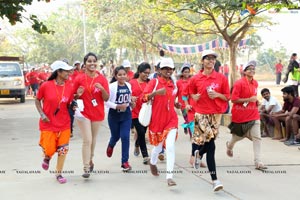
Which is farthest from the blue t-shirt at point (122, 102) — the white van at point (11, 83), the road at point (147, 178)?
the white van at point (11, 83)

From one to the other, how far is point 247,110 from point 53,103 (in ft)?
9.27

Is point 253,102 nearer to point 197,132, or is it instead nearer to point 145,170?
point 197,132

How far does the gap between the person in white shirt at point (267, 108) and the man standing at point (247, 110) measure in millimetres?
2523

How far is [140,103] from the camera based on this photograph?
744 cm

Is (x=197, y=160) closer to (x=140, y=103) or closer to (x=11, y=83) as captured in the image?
(x=140, y=103)

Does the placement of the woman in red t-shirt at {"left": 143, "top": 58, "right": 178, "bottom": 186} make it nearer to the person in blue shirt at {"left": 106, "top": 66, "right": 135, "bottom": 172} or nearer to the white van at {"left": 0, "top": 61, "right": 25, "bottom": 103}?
the person in blue shirt at {"left": 106, "top": 66, "right": 135, "bottom": 172}

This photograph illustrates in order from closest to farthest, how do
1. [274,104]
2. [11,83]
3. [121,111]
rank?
[121,111]
[274,104]
[11,83]

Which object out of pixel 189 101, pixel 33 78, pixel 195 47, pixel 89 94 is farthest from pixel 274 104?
pixel 195 47

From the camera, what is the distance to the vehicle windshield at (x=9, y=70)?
2064 centimetres

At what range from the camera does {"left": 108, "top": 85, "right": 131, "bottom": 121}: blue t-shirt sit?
6.64 meters

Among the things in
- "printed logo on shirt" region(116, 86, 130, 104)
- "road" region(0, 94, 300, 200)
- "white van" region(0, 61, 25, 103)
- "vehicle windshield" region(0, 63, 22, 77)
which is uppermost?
"vehicle windshield" region(0, 63, 22, 77)

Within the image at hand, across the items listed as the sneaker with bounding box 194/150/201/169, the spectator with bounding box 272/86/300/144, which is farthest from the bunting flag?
the sneaker with bounding box 194/150/201/169

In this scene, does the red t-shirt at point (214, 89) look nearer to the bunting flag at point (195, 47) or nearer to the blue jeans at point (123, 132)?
the blue jeans at point (123, 132)

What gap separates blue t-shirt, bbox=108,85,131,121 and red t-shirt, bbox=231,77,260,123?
153 centimetres
